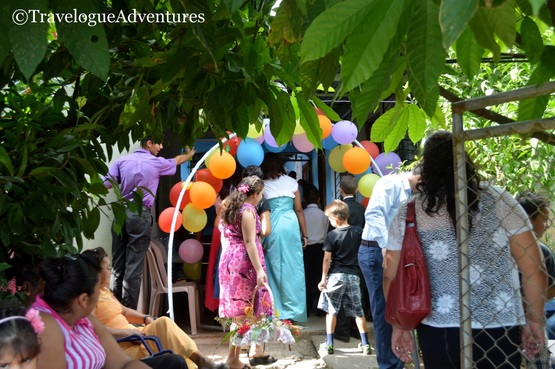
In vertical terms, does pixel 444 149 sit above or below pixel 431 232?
above

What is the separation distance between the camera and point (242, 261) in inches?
221

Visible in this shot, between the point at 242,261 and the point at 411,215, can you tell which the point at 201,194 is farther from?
the point at 411,215

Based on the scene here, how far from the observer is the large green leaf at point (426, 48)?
914mm

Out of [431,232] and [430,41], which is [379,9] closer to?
[430,41]

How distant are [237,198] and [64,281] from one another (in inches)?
103

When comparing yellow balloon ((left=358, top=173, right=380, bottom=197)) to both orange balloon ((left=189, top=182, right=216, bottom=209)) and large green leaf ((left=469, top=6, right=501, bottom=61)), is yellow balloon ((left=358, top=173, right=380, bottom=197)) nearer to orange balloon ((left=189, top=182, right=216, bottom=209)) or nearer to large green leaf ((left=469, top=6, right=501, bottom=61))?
orange balloon ((left=189, top=182, right=216, bottom=209))

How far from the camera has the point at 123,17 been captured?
231 cm

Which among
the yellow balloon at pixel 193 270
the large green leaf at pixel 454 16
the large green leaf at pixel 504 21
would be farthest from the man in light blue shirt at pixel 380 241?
the large green leaf at pixel 454 16

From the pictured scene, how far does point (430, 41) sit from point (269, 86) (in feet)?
4.42

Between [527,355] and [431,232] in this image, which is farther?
[431,232]

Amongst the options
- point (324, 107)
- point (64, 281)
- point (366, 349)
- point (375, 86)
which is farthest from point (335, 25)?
point (366, 349)

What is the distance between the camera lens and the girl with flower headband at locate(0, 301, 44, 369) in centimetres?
224

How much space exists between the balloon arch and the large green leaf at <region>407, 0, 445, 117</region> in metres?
5.18

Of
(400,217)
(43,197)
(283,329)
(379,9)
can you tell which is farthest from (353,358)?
(379,9)
